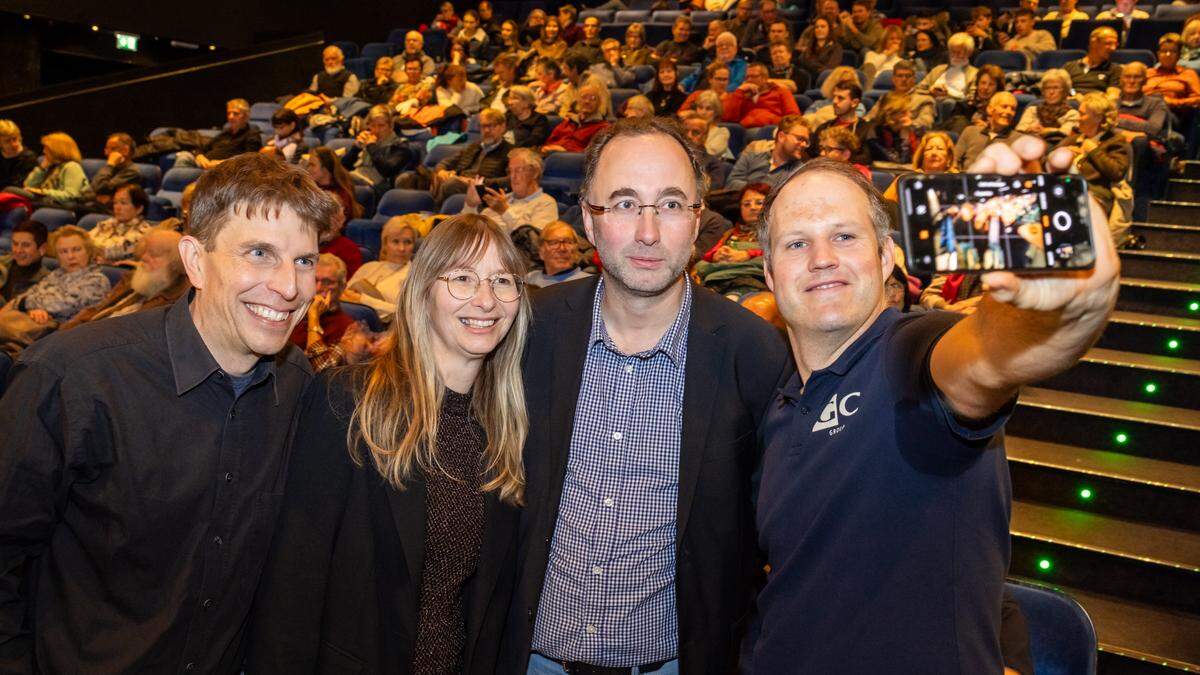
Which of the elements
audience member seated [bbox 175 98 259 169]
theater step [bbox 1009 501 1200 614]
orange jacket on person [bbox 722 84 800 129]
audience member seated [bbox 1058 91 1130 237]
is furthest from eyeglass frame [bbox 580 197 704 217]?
audience member seated [bbox 175 98 259 169]

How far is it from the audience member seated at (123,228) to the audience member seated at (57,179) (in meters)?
1.50

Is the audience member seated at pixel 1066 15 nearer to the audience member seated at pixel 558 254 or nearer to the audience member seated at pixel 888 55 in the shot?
the audience member seated at pixel 888 55

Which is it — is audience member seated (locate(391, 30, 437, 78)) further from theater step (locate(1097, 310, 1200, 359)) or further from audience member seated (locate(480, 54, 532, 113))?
theater step (locate(1097, 310, 1200, 359))

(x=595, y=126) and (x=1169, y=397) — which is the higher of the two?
(x=595, y=126)

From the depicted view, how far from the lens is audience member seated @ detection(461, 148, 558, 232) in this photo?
5.91 metres

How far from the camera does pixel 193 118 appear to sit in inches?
423

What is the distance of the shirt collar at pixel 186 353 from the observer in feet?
5.43

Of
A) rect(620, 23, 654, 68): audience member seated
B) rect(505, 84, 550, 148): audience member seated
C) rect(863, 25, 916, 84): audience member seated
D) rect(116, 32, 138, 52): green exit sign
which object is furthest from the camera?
rect(116, 32, 138, 52): green exit sign

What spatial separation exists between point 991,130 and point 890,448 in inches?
219

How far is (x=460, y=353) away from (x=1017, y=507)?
272 cm

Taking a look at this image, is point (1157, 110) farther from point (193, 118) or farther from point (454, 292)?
point (193, 118)

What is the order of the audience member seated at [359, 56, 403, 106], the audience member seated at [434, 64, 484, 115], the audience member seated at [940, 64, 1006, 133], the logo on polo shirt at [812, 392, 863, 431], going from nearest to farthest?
the logo on polo shirt at [812, 392, 863, 431]
the audience member seated at [940, 64, 1006, 133]
the audience member seated at [434, 64, 484, 115]
the audience member seated at [359, 56, 403, 106]

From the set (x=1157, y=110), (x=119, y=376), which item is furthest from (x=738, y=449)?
(x=1157, y=110)

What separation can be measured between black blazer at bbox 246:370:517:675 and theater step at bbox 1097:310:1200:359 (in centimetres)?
369
